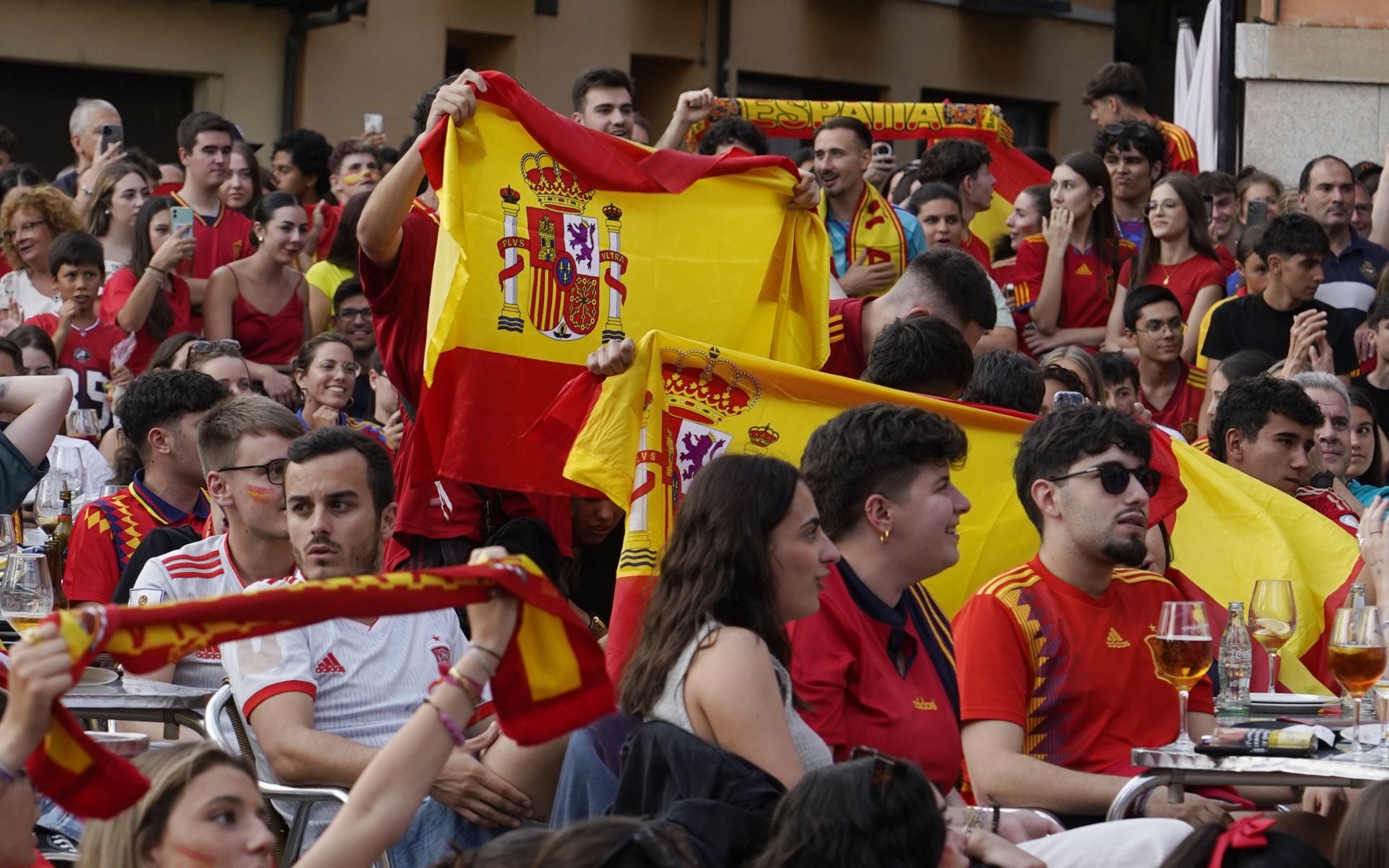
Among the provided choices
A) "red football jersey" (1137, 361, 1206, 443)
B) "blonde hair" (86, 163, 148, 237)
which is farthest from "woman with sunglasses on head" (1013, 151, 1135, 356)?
"blonde hair" (86, 163, 148, 237)

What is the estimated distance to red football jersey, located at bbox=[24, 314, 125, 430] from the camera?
10.3m

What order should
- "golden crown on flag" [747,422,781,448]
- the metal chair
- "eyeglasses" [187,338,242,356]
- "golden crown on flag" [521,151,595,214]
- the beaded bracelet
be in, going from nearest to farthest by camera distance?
the beaded bracelet → the metal chair → "golden crown on flag" [747,422,781,448] → "golden crown on flag" [521,151,595,214] → "eyeglasses" [187,338,242,356]

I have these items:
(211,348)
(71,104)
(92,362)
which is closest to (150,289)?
(92,362)

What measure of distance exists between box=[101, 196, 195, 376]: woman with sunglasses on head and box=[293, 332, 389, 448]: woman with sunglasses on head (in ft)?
3.60

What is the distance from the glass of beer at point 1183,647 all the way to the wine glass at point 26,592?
9.73 feet

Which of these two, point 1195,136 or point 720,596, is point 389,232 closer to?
point 720,596

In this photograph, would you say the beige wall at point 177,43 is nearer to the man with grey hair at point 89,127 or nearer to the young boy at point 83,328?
the man with grey hair at point 89,127

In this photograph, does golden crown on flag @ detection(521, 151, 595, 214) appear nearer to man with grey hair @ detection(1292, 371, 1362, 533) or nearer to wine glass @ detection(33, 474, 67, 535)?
wine glass @ detection(33, 474, 67, 535)

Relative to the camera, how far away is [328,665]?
525 cm

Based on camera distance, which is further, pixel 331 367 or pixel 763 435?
pixel 331 367

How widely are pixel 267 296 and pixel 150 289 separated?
634mm

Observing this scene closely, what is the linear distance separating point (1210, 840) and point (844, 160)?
21.3 ft

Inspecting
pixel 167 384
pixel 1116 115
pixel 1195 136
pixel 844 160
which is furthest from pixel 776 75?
pixel 167 384

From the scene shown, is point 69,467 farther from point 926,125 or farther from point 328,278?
point 926,125
